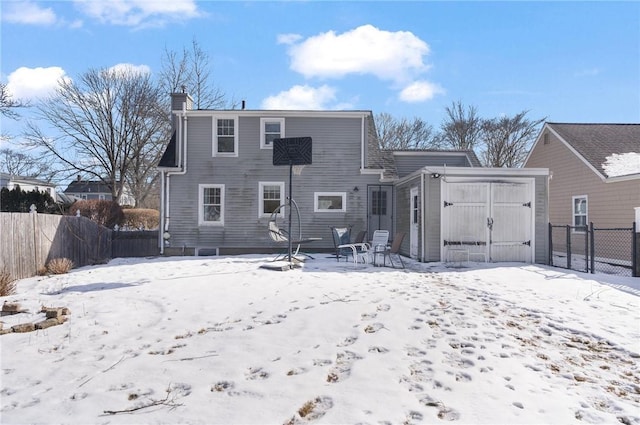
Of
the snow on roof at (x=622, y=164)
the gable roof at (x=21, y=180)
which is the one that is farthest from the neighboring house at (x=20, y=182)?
the snow on roof at (x=622, y=164)

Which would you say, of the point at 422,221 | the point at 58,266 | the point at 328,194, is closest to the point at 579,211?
the point at 422,221

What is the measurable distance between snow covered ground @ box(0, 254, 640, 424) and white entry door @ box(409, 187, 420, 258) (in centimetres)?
443

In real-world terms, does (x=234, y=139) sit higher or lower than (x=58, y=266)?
higher

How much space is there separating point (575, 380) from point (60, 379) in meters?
4.06

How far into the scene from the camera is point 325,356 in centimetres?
344

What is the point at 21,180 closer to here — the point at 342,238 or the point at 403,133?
the point at 342,238

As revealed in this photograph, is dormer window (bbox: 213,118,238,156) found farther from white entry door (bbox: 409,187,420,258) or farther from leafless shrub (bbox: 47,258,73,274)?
white entry door (bbox: 409,187,420,258)

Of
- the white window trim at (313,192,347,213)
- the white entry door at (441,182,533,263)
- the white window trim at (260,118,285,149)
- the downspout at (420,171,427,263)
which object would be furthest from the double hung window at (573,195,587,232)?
the white window trim at (260,118,285,149)

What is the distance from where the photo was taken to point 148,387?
2820 millimetres

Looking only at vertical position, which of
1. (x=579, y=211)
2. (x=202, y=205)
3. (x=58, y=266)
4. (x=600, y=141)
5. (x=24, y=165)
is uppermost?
(x=24, y=165)

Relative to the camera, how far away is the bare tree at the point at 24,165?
83.0ft

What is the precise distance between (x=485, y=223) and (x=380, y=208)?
410 cm

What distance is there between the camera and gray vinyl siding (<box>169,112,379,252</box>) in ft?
43.2

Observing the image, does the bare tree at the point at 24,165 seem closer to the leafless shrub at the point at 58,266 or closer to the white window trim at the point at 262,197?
the white window trim at the point at 262,197
